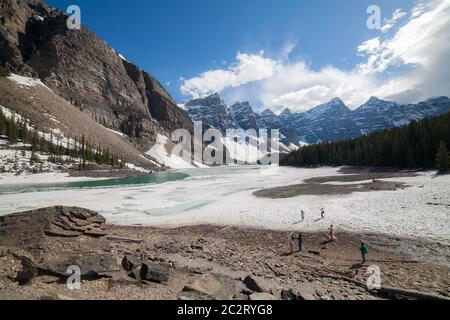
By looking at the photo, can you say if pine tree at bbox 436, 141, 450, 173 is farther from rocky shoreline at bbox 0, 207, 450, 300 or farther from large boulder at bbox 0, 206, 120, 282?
large boulder at bbox 0, 206, 120, 282

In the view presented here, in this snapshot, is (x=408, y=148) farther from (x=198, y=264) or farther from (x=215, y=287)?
(x=215, y=287)

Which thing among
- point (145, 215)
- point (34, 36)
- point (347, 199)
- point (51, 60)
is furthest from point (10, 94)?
point (347, 199)

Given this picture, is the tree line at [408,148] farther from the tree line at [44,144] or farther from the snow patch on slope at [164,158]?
the snow patch on slope at [164,158]

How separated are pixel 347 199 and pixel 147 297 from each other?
29.4 m

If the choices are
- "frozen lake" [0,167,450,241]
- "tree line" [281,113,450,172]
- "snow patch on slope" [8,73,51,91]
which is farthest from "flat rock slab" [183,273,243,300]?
"snow patch on slope" [8,73,51,91]

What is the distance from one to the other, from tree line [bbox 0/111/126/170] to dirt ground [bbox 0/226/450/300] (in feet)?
278

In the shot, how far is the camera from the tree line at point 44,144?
3472 inches

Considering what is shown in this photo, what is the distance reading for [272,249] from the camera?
1745 cm

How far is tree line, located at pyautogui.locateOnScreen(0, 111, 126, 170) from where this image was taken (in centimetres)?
8819

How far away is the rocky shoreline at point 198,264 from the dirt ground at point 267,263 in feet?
0.16

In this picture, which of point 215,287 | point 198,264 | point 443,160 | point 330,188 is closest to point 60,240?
point 198,264

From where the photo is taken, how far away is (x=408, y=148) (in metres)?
65.2

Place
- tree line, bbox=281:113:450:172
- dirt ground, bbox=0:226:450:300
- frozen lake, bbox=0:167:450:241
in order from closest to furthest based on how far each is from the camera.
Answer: dirt ground, bbox=0:226:450:300 → frozen lake, bbox=0:167:450:241 → tree line, bbox=281:113:450:172
